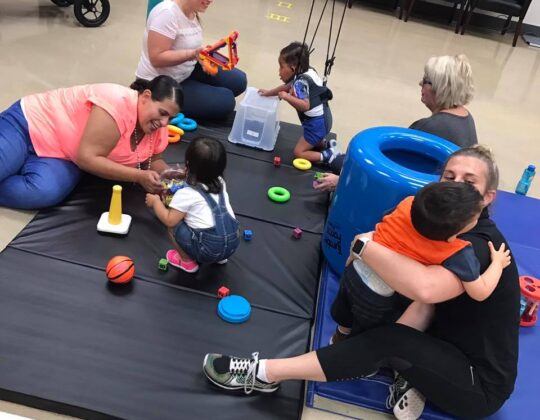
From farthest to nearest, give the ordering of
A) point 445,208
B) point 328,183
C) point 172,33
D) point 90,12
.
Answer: point 90,12, point 172,33, point 328,183, point 445,208

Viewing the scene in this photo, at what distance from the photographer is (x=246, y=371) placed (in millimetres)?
1619

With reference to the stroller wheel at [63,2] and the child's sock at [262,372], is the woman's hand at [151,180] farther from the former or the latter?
the stroller wheel at [63,2]

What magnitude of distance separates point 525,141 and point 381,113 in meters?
1.08

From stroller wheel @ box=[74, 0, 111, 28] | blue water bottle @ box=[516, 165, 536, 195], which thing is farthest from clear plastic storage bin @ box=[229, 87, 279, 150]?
stroller wheel @ box=[74, 0, 111, 28]

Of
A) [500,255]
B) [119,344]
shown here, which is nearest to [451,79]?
[500,255]

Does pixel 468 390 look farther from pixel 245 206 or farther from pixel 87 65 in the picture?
pixel 87 65

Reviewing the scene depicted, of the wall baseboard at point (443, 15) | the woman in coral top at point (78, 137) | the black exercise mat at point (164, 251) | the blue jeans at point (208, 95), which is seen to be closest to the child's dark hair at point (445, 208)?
the black exercise mat at point (164, 251)

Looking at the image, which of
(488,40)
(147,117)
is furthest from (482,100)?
(147,117)

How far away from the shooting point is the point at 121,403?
1.53 metres

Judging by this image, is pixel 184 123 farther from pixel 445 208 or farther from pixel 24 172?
pixel 445 208

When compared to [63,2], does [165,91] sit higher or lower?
higher

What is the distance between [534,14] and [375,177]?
6118 millimetres

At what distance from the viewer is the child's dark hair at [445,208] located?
1337 millimetres

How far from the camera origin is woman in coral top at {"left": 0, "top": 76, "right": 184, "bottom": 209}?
2.13m
